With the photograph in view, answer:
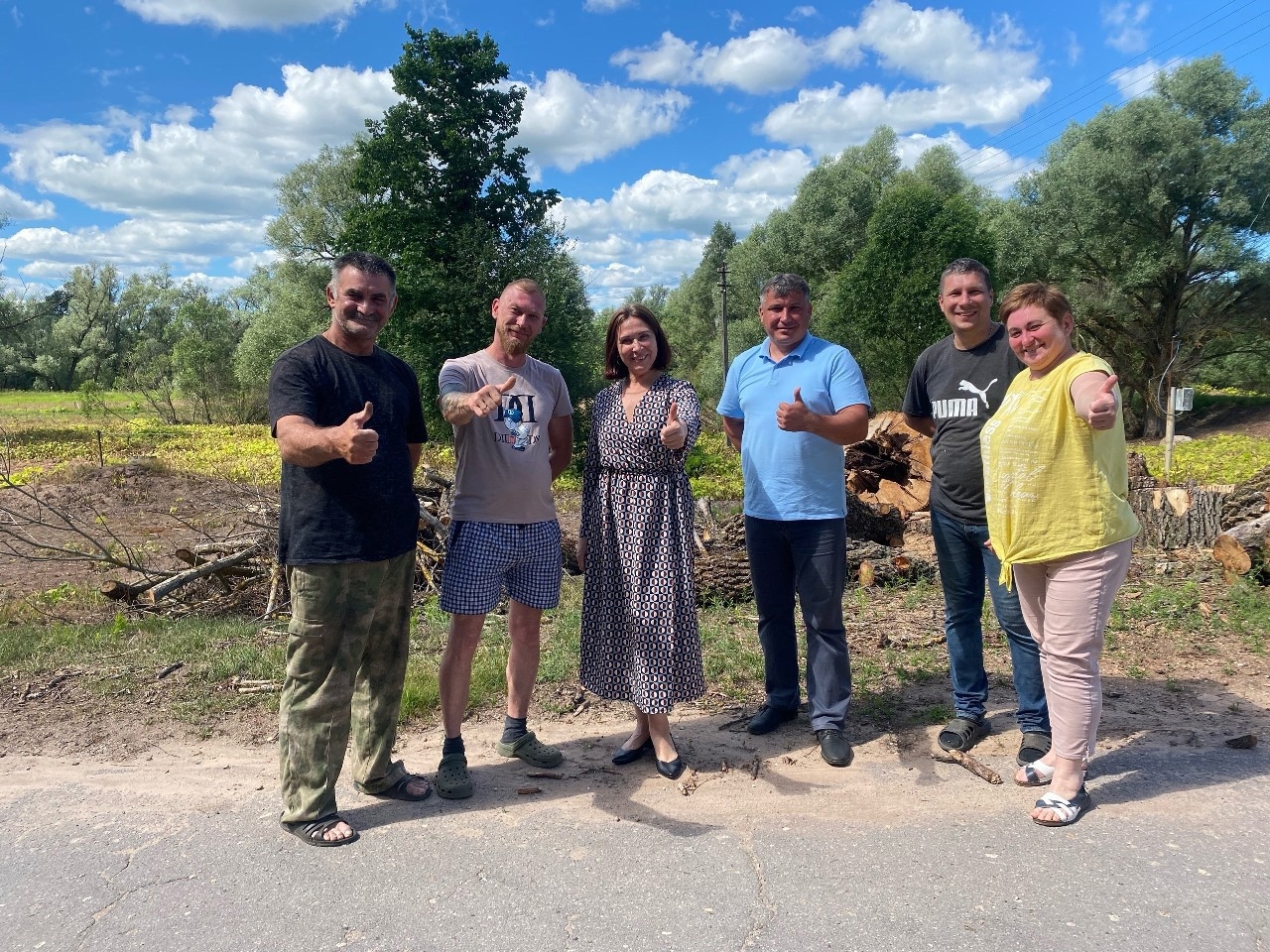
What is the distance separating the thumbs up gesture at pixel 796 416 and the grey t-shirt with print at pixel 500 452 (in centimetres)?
106

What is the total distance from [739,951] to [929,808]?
1.23 metres

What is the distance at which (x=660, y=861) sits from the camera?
115 inches

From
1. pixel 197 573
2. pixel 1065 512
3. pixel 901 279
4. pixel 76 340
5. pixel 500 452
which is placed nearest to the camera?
pixel 1065 512

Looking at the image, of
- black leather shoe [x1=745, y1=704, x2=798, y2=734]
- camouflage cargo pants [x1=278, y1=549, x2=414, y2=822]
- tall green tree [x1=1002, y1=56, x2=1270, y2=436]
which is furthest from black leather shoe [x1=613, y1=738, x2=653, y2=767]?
tall green tree [x1=1002, y1=56, x2=1270, y2=436]

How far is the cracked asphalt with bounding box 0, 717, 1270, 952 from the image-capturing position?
2.49 meters

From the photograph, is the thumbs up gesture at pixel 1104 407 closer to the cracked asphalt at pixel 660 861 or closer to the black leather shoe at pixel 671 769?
the cracked asphalt at pixel 660 861

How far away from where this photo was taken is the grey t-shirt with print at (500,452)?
3564 mm

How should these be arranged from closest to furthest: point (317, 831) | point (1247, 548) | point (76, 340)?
point (317, 831) → point (1247, 548) → point (76, 340)

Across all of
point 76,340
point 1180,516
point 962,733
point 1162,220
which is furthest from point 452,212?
point 76,340

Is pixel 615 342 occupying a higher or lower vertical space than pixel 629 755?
higher

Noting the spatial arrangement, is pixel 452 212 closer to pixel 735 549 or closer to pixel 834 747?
pixel 735 549

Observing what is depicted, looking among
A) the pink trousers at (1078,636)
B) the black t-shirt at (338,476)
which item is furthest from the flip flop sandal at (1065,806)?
the black t-shirt at (338,476)

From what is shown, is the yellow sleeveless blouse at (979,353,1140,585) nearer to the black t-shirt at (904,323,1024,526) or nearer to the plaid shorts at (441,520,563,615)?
A: the black t-shirt at (904,323,1024,526)

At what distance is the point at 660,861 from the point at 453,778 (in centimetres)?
101
